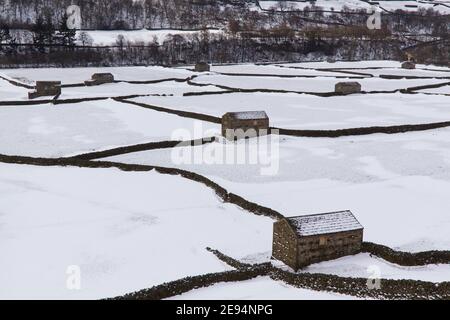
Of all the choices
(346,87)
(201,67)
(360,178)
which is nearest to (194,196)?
(360,178)

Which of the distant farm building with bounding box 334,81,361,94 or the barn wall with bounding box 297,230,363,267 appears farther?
the distant farm building with bounding box 334,81,361,94

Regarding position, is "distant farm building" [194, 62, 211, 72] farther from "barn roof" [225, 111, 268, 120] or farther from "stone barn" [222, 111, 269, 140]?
"stone barn" [222, 111, 269, 140]

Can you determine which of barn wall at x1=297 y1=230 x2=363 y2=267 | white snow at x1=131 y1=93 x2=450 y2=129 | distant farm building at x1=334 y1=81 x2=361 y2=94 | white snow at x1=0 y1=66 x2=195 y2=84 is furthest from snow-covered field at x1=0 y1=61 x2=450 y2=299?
white snow at x1=0 y1=66 x2=195 y2=84

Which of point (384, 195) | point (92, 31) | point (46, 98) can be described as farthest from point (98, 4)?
point (384, 195)

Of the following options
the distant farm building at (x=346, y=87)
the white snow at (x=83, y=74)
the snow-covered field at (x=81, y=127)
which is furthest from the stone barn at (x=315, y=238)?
the white snow at (x=83, y=74)

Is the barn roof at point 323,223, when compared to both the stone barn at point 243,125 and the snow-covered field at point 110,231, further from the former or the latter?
the stone barn at point 243,125

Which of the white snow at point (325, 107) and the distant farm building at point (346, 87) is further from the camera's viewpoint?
the distant farm building at point (346, 87)

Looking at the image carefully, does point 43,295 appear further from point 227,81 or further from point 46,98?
point 227,81
